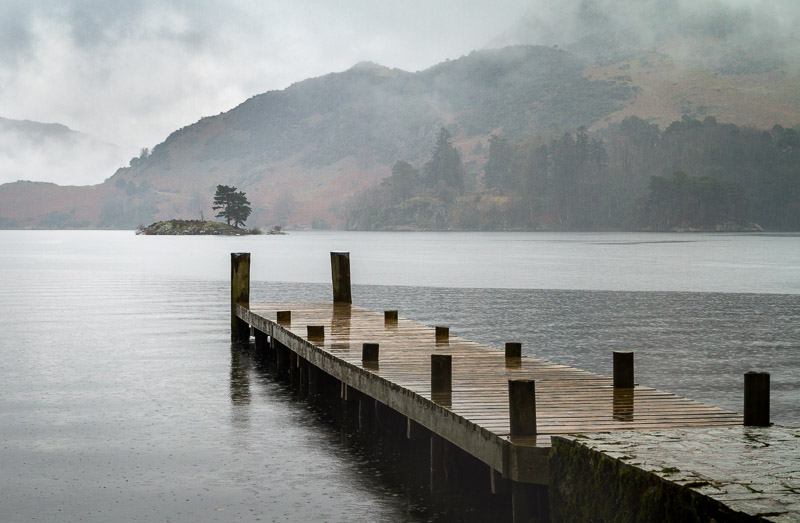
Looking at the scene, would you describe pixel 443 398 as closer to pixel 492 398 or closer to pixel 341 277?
pixel 492 398

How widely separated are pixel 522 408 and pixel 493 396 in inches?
91.2

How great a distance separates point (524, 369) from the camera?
1252cm

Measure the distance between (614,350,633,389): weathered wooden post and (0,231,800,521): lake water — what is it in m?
2.59

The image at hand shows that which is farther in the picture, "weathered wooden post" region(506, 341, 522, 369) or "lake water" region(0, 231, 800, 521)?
"weathered wooden post" region(506, 341, 522, 369)

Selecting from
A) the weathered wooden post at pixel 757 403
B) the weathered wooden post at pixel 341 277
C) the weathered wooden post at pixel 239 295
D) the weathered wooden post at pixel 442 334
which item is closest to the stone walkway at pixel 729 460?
the weathered wooden post at pixel 757 403

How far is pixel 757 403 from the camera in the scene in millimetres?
8078

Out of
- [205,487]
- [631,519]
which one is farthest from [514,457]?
[205,487]

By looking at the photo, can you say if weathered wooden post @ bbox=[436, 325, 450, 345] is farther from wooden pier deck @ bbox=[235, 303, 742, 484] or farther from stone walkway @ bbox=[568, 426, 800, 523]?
stone walkway @ bbox=[568, 426, 800, 523]

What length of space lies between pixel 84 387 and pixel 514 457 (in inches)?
477

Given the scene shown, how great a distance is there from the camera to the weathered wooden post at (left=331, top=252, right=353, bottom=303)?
25188 mm

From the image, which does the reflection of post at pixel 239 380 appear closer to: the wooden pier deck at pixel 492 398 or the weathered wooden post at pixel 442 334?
the wooden pier deck at pixel 492 398

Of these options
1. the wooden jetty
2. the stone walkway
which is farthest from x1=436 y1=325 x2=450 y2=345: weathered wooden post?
the stone walkway

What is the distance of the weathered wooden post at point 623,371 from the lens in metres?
10.6

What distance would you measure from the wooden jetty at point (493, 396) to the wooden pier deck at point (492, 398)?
11mm
